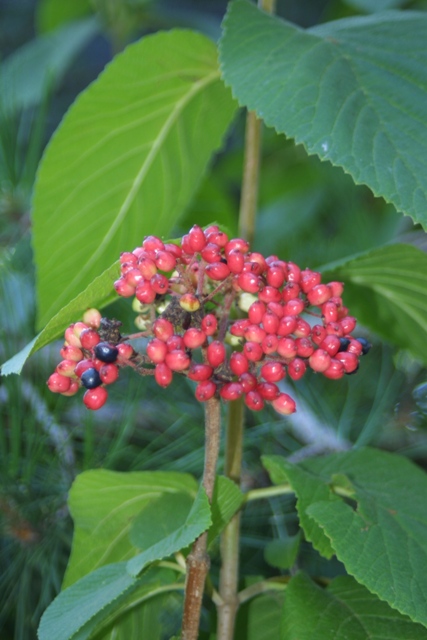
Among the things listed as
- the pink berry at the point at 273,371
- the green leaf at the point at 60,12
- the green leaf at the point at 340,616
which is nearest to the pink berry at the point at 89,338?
the pink berry at the point at 273,371

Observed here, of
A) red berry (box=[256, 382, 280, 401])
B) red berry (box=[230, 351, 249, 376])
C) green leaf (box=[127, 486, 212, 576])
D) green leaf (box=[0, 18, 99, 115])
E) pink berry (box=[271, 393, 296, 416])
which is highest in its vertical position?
green leaf (box=[0, 18, 99, 115])

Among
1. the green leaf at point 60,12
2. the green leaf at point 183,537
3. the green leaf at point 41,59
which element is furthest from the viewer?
the green leaf at point 60,12

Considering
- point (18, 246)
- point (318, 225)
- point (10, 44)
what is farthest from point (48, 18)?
point (18, 246)

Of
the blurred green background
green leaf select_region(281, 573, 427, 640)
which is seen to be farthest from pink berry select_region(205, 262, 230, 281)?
the blurred green background

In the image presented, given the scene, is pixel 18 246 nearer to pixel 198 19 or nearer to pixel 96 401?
pixel 96 401

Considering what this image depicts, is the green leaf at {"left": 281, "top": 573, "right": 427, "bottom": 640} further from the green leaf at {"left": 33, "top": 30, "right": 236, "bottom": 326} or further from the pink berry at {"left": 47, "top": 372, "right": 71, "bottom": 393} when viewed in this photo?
the green leaf at {"left": 33, "top": 30, "right": 236, "bottom": 326}

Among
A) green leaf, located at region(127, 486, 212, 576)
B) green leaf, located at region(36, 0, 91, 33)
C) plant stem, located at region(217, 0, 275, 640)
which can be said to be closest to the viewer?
green leaf, located at region(127, 486, 212, 576)

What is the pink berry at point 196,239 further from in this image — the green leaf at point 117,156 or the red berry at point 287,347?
the green leaf at point 117,156

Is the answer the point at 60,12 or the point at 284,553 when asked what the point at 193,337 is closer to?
the point at 284,553
